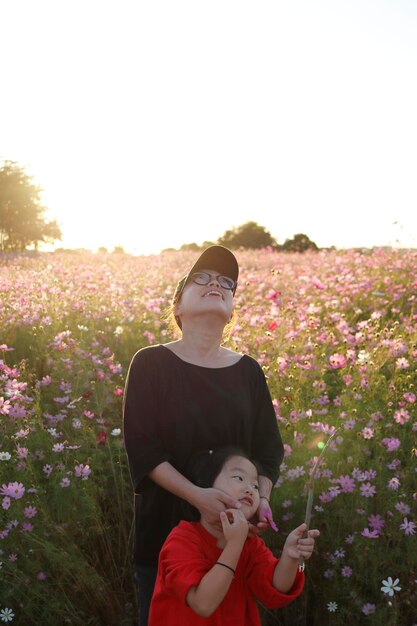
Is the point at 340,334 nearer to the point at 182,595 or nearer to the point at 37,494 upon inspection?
the point at 37,494

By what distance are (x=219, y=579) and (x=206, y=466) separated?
42cm

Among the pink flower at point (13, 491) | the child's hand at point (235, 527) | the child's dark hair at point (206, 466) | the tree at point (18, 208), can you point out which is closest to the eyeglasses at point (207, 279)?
the child's dark hair at point (206, 466)

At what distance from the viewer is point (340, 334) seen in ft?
18.6

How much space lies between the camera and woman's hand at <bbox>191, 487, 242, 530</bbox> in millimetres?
1893

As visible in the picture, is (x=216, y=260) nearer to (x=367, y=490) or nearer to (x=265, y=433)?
(x=265, y=433)

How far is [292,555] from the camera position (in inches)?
72.4

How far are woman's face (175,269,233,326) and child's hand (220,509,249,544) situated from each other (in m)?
0.77

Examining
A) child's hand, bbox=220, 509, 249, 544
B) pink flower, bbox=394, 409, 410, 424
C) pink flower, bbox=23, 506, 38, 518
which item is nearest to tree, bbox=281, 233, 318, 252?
pink flower, bbox=394, 409, 410, 424

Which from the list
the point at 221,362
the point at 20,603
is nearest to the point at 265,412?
the point at 221,362

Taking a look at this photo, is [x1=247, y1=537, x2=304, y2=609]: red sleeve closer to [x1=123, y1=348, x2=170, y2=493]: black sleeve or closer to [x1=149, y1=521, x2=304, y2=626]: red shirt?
[x1=149, y1=521, x2=304, y2=626]: red shirt

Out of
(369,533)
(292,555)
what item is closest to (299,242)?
(369,533)

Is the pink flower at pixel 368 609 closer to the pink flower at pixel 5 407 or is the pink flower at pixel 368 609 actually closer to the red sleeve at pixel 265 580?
the red sleeve at pixel 265 580

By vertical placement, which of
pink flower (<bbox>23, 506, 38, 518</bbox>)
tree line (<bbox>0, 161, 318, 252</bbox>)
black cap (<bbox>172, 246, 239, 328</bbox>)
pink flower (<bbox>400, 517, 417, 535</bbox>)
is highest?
tree line (<bbox>0, 161, 318, 252</bbox>)

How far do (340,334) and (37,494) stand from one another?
333 cm
